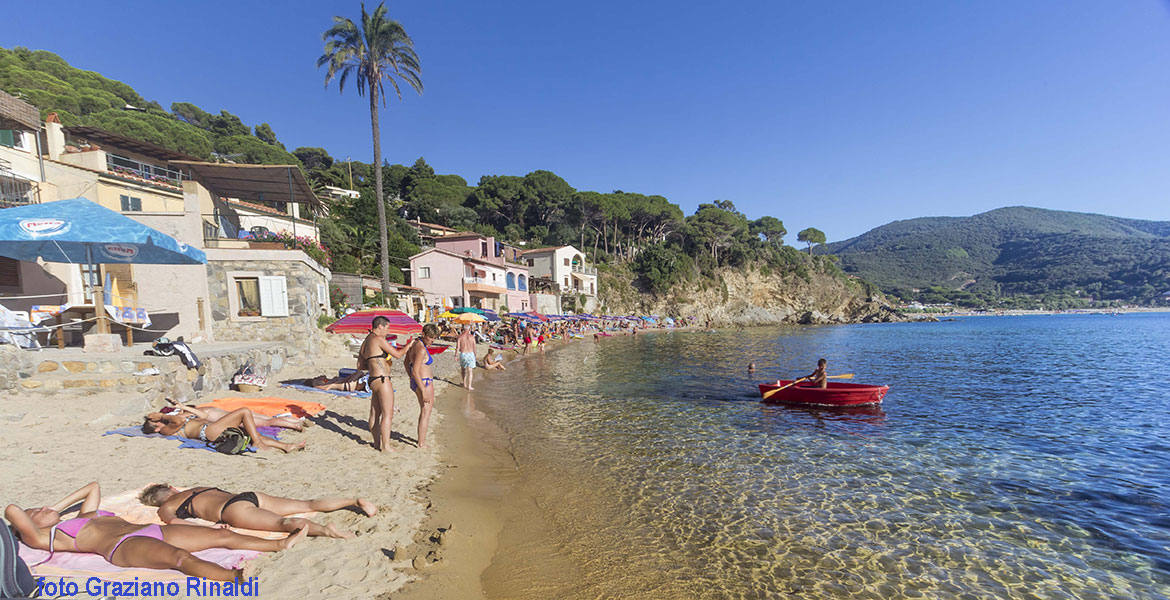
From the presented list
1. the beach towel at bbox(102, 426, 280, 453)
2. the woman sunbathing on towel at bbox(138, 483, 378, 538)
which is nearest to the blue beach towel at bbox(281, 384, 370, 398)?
the beach towel at bbox(102, 426, 280, 453)

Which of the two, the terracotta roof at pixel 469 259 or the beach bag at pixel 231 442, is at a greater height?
the terracotta roof at pixel 469 259

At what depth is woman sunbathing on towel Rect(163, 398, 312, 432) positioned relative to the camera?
6.64 metres

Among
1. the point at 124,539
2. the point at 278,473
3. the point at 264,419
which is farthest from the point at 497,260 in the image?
the point at 124,539

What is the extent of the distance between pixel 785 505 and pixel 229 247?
56.5ft

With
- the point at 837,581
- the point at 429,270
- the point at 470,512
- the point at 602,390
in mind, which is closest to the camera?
the point at 837,581

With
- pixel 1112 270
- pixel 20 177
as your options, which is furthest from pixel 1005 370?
pixel 1112 270

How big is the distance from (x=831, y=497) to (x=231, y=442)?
8.52 m

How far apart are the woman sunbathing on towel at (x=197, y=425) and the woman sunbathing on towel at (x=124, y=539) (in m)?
2.56

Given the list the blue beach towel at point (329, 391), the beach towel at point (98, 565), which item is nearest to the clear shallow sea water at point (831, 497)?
the beach towel at point (98, 565)

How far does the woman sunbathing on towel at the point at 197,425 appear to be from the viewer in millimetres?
6355

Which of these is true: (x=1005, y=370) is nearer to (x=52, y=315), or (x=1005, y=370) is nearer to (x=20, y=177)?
(x=52, y=315)

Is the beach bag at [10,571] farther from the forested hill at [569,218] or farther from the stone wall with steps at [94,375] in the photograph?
the forested hill at [569,218]

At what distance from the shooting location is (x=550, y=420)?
11.2m

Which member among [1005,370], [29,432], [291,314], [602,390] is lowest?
[1005,370]
